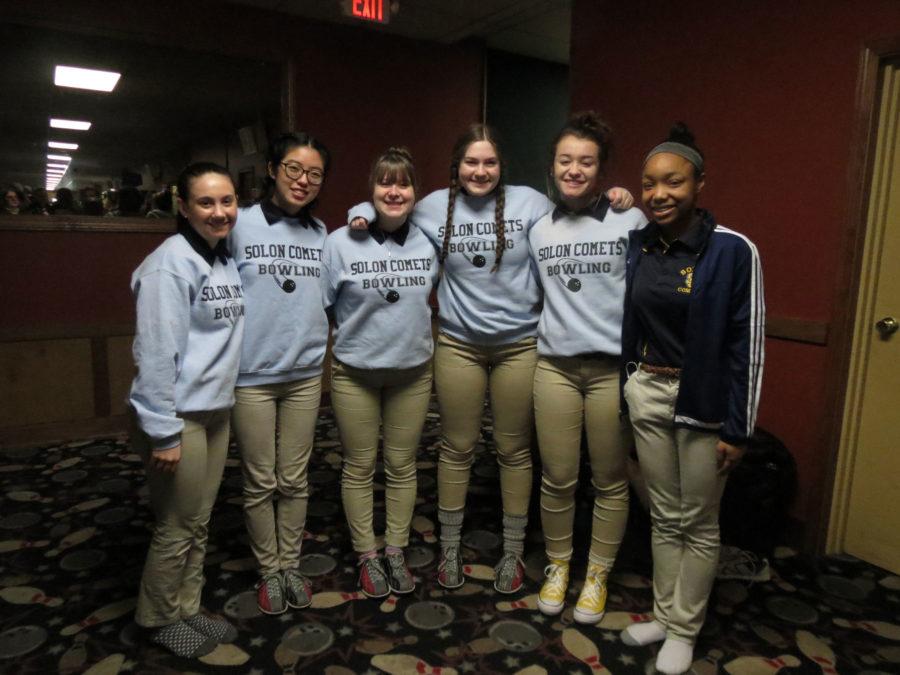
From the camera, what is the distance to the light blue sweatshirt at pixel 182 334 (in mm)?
1539

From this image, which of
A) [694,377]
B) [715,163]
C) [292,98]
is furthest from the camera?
[292,98]

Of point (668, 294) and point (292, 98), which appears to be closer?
point (668, 294)

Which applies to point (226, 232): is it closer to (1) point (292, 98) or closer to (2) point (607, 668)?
(2) point (607, 668)


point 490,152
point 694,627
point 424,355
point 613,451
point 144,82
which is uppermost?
point 144,82

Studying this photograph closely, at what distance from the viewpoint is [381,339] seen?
1944mm

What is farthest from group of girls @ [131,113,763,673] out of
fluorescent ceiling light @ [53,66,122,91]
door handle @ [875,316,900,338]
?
fluorescent ceiling light @ [53,66,122,91]

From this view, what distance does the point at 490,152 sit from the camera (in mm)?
1938

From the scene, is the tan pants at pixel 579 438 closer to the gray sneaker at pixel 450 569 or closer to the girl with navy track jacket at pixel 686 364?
the girl with navy track jacket at pixel 686 364

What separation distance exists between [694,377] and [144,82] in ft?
11.9

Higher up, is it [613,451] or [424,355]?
[424,355]

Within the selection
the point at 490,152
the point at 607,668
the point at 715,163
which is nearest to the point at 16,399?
the point at 490,152

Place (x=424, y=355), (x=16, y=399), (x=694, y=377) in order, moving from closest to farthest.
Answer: (x=694, y=377), (x=424, y=355), (x=16, y=399)

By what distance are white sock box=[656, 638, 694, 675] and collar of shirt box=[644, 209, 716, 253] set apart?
44.1 inches

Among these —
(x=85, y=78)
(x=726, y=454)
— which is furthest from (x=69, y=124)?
(x=726, y=454)
